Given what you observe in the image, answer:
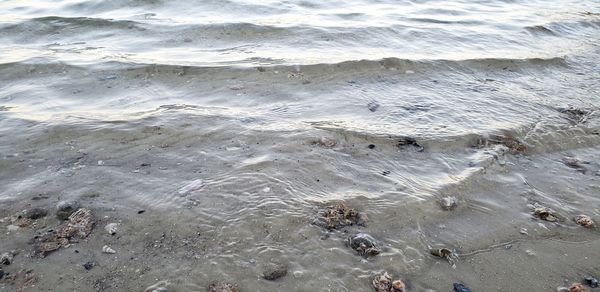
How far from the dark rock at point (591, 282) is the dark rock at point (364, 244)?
1253 millimetres

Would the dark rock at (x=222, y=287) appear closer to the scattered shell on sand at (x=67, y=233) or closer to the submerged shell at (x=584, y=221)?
the scattered shell on sand at (x=67, y=233)

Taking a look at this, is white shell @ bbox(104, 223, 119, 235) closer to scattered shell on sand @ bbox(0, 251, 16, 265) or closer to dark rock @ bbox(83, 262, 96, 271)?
dark rock @ bbox(83, 262, 96, 271)

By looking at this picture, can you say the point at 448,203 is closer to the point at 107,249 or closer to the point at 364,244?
the point at 364,244

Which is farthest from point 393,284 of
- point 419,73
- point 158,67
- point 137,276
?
point 158,67

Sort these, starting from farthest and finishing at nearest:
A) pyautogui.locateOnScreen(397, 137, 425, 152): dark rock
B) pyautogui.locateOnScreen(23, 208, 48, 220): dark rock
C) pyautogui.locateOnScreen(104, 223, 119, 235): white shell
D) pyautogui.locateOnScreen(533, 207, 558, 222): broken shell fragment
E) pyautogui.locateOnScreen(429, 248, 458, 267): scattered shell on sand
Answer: pyautogui.locateOnScreen(397, 137, 425, 152): dark rock → pyautogui.locateOnScreen(533, 207, 558, 222): broken shell fragment → pyautogui.locateOnScreen(23, 208, 48, 220): dark rock → pyautogui.locateOnScreen(104, 223, 119, 235): white shell → pyautogui.locateOnScreen(429, 248, 458, 267): scattered shell on sand

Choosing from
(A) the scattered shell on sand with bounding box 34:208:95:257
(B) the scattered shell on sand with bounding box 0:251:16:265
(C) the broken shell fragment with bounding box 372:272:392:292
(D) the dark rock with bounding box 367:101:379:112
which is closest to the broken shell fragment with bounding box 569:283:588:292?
(C) the broken shell fragment with bounding box 372:272:392:292

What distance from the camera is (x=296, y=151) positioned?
386 cm

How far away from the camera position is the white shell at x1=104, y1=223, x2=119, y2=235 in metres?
2.90

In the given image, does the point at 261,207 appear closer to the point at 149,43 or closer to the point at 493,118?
the point at 493,118

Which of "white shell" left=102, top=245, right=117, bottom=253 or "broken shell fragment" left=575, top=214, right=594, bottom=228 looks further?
"broken shell fragment" left=575, top=214, right=594, bottom=228

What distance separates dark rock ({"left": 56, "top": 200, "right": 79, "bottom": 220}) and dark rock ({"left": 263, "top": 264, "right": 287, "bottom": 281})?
152 centimetres

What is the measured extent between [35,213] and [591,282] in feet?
12.1

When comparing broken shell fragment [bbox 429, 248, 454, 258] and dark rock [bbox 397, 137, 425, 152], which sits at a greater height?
dark rock [bbox 397, 137, 425, 152]

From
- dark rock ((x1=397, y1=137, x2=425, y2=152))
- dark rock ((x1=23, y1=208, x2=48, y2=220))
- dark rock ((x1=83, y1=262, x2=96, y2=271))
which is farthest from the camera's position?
dark rock ((x1=397, y1=137, x2=425, y2=152))
